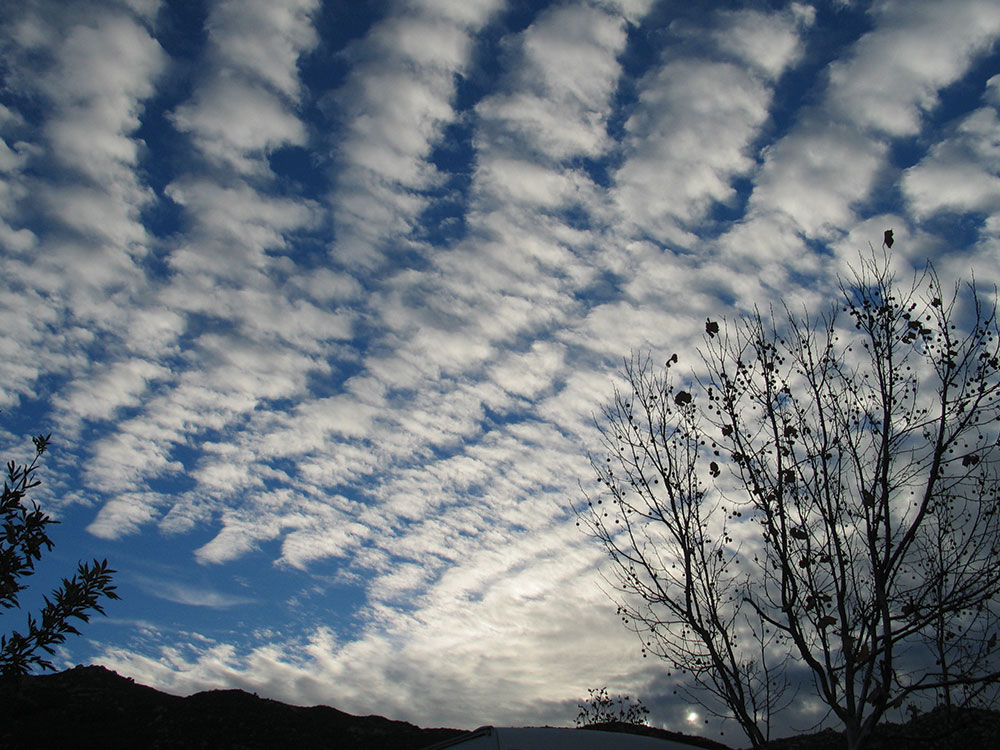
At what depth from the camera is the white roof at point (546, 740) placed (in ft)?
26.5

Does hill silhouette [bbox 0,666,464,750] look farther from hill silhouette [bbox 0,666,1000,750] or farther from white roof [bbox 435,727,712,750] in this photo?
white roof [bbox 435,727,712,750]

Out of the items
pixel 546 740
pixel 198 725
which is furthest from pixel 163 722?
pixel 546 740

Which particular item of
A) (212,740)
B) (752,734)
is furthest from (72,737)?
(752,734)

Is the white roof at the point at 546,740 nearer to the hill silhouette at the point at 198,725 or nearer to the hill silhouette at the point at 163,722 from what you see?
the hill silhouette at the point at 198,725

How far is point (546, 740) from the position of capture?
8203 mm

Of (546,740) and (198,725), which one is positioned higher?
(546,740)

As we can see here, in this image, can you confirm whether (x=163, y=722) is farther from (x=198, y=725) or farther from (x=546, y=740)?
(x=546, y=740)

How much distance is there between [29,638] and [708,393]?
10334 mm

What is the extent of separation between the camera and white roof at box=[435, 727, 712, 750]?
806 cm

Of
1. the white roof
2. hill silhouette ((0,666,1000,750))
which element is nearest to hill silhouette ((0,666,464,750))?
hill silhouette ((0,666,1000,750))

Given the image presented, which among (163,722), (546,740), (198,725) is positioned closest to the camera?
(546,740)

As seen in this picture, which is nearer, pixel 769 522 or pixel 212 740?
pixel 769 522

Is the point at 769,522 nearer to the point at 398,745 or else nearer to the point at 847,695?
the point at 847,695

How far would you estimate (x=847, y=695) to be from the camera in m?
10.1
